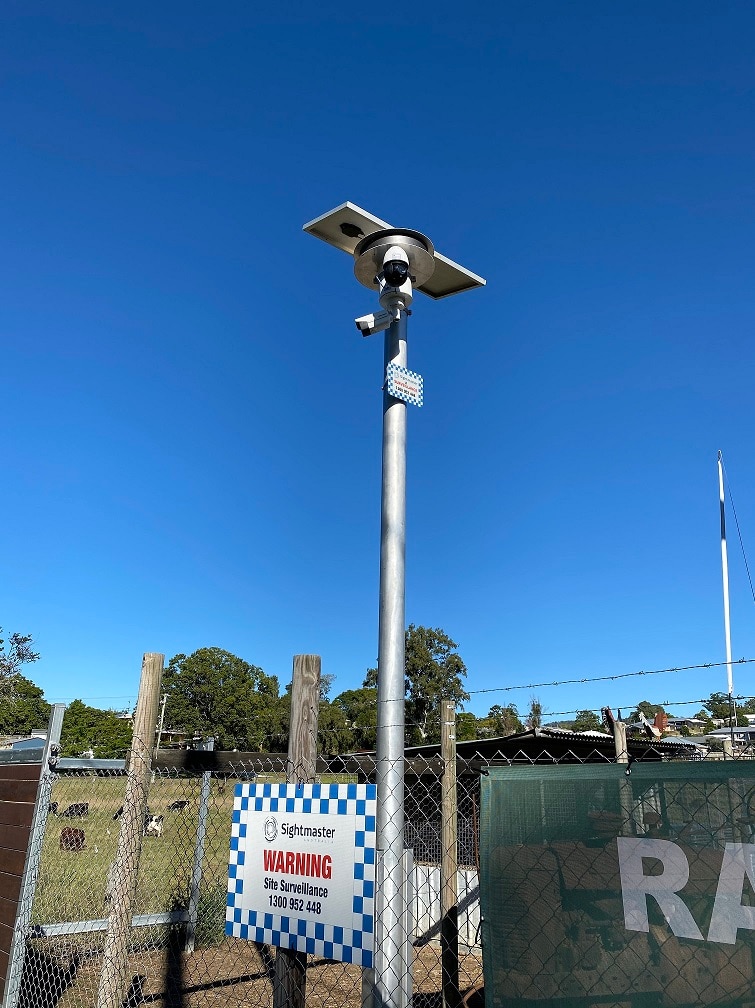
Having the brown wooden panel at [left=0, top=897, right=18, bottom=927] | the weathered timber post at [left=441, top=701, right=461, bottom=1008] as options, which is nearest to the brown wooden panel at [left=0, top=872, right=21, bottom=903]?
the brown wooden panel at [left=0, top=897, right=18, bottom=927]

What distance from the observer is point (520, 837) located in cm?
277

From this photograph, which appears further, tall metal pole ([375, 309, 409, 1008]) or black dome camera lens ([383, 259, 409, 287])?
black dome camera lens ([383, 259, 409, 287])

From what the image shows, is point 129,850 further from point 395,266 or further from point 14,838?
point 395,266

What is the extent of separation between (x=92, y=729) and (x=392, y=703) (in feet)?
234

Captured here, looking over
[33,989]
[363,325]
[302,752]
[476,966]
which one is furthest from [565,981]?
[476,966]

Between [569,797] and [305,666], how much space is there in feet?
4.59

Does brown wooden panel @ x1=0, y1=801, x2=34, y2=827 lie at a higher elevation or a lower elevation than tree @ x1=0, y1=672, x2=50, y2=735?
lower

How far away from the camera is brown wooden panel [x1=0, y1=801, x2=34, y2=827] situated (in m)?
4.70

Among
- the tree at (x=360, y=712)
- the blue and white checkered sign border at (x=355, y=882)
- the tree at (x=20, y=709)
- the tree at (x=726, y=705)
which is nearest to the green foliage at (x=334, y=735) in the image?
the tree at (x=360, y=712)

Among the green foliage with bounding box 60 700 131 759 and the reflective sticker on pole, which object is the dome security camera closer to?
the reflective sticker on pole

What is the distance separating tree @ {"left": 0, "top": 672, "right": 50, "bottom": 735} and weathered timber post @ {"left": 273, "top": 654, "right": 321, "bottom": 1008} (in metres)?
55.5

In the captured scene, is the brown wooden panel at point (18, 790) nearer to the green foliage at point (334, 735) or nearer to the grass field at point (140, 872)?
the grass field at point (140, 872)

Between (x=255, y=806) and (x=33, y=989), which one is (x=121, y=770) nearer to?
(x=33, y=989)

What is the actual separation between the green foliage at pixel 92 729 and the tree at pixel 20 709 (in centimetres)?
256
